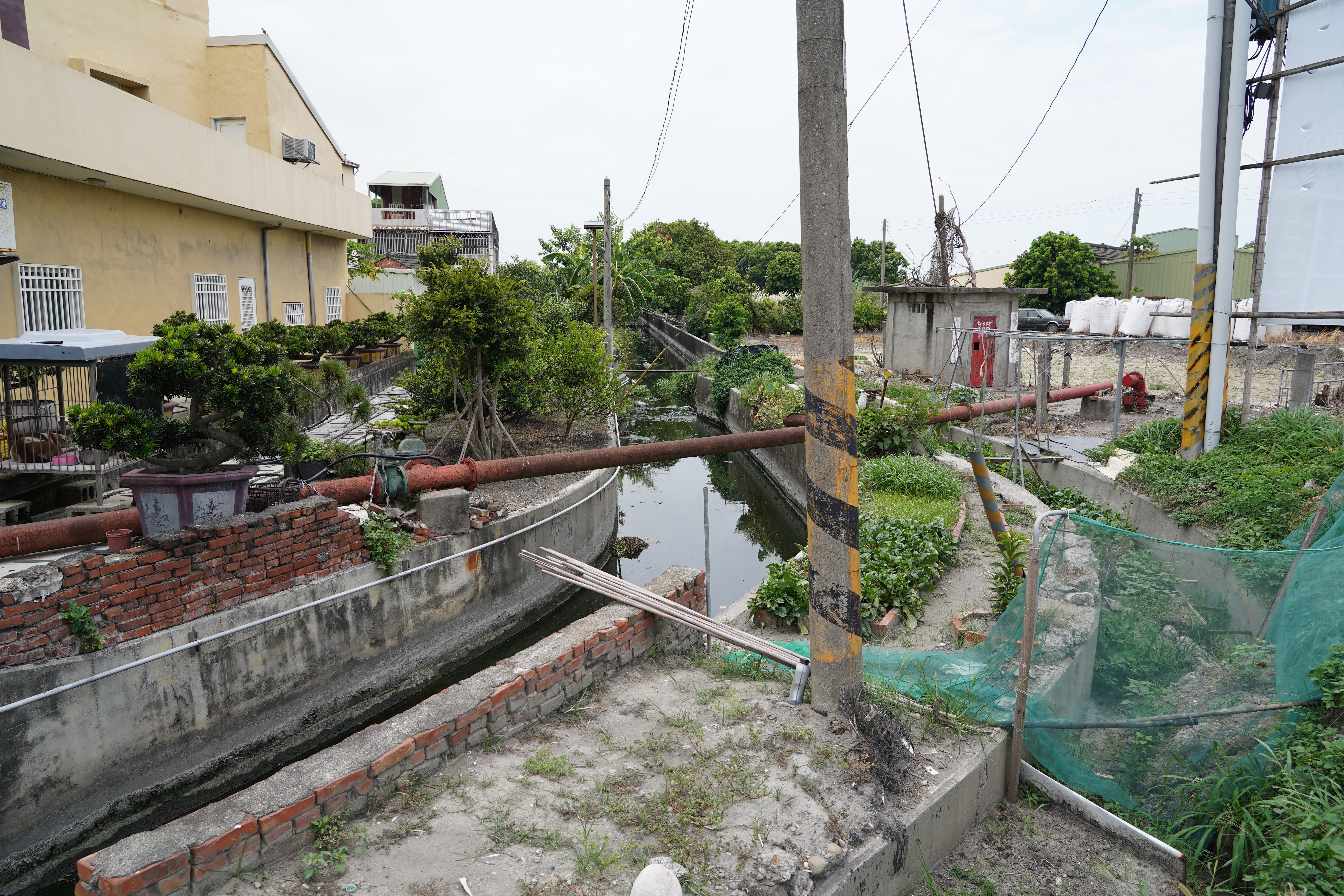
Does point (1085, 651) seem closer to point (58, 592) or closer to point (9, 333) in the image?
point (58, 592)

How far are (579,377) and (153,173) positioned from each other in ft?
23.9

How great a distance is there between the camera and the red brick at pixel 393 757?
3516 millimetres

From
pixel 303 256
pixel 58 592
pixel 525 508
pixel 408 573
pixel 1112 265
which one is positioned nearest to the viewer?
pixel 58 592

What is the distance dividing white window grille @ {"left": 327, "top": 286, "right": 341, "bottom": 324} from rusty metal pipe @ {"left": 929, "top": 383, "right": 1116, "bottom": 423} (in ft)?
53.1

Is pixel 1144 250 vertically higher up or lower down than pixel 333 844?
higher up

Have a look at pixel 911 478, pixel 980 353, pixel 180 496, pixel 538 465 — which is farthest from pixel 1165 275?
pixel 180 496

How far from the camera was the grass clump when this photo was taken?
1022 cm

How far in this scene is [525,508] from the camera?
31.6 feet

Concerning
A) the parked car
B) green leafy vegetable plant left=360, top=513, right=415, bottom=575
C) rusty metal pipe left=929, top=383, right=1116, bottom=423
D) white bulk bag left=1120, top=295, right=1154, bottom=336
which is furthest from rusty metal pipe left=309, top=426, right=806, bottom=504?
the parked car

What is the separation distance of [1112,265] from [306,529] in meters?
40.9

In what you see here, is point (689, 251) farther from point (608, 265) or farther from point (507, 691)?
point (507, 691)

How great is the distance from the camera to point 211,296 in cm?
1527

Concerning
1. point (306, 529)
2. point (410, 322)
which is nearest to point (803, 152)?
point (306, 529)

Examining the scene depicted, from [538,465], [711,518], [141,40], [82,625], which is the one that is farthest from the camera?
[711,518]
